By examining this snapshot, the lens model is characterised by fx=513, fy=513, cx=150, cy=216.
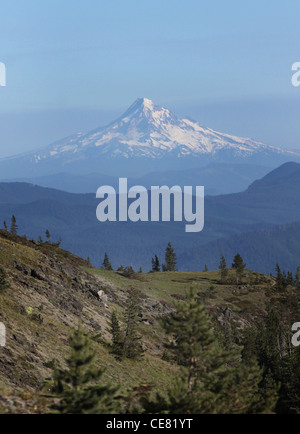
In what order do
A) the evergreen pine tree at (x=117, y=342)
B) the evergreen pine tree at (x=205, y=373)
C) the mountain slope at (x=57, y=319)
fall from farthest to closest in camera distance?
the evergreen pine tree at (x=117, y=342)
the mountain slope at (x=57, y=319)
the evergreen pine tree at (x=205, y=373)

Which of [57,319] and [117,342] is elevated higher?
[57,319]

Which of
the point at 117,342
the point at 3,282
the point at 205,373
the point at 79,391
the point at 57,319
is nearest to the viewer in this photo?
the point at 79,391

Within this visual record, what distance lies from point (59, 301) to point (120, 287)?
123 ft

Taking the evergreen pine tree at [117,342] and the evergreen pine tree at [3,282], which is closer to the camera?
the evergreen pine tree at [3,282]

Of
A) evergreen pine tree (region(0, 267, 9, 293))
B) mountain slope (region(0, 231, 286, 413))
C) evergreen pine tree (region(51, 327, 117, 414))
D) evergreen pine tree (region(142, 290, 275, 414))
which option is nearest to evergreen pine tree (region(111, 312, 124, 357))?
mountain slope (region(0, 231, 286, 413))

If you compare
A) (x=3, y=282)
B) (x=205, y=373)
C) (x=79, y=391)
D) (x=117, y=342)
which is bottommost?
(x=79, y=391)

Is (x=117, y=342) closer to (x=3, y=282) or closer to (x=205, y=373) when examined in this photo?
(x=3, y=282)

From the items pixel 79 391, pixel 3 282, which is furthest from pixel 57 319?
pixel 79 391

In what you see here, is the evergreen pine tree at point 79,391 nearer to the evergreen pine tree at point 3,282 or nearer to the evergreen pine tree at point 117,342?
the evergreen pine tree at point 3,282

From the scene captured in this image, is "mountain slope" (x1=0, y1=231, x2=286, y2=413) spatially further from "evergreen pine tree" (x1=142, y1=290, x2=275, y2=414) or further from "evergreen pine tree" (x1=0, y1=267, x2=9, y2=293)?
"evergreen pine tree" (x1=142, y1=290, x2=275, y2=414)

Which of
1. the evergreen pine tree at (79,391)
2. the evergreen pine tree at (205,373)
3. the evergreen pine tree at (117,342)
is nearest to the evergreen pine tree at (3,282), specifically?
the evergreen pine tree at (117,342)

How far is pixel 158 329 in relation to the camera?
285 ft
